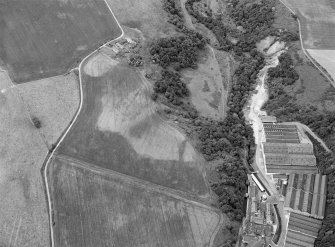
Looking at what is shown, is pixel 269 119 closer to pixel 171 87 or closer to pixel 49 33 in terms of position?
pixel 171 87

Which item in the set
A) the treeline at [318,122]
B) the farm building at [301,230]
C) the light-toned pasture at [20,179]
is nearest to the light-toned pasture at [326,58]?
the treeline at [318,122]

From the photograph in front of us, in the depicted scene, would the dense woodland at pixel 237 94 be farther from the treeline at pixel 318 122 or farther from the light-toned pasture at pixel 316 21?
the light-toned pasture at pixel 316 21

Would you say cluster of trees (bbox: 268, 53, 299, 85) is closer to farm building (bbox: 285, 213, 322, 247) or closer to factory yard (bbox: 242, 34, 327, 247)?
factory yard (bbox: 242, 34, 327, 247)

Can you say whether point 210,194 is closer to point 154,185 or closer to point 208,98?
point 154,185

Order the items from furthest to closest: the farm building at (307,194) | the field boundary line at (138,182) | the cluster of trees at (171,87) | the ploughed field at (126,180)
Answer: the cluster of trees at (171,87) < the farm building at (307,194) < the field boundary line at (138,182) < the ploughed field at (126,180)

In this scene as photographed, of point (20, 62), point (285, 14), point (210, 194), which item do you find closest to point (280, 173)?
point (210, 194)
